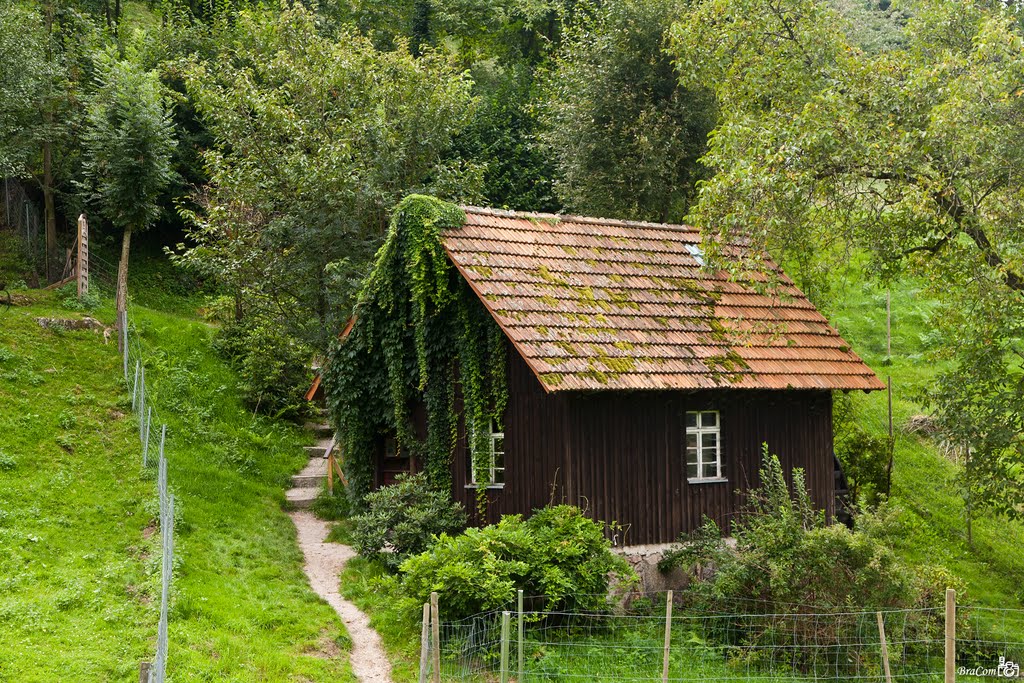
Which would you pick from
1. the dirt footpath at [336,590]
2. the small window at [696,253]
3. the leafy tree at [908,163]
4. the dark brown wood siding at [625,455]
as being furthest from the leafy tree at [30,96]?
the leafy tree at [908,163]

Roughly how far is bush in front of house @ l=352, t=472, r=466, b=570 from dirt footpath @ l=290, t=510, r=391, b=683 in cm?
92

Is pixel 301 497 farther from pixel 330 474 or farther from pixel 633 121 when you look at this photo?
pixel 633 121

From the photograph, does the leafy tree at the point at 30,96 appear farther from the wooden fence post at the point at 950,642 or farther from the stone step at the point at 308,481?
the wooden fence post at the point at 950,642

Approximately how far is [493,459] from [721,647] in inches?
203

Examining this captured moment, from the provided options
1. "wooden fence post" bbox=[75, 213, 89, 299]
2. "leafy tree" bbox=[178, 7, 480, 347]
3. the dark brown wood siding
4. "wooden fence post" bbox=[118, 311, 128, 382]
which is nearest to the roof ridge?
the dark brown wood siding

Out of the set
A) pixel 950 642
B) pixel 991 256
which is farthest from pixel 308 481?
pixel 950 642

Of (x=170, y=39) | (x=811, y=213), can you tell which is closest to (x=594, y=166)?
(x=811, y=213)

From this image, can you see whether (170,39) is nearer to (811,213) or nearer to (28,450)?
(28,450)

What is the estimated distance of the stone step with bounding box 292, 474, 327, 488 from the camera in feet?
79.7

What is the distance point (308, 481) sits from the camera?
80.1ft

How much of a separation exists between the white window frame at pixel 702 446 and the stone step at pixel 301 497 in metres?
9.65

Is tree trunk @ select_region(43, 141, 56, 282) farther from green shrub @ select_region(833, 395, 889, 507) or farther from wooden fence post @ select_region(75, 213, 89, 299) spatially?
green shrub @ select_region(833, 395, 889, 507)

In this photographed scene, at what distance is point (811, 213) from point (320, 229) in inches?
468

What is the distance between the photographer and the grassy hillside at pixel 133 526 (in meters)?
13.3
